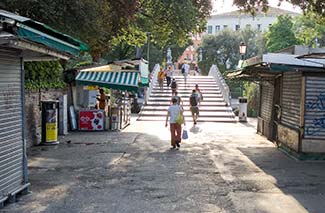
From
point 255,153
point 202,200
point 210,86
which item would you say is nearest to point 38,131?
point 255,153

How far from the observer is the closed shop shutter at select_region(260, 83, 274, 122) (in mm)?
16984

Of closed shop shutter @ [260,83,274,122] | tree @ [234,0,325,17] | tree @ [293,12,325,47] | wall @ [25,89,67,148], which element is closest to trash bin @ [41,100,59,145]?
wall @ [25,89,67,148]

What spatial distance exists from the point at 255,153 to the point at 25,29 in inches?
348

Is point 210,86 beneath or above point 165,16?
beneath

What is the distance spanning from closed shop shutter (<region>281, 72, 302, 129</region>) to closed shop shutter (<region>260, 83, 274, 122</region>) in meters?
2.15

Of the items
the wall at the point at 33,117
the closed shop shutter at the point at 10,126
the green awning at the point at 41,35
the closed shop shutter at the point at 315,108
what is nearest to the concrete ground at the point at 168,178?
the closed shop shutter at the point at 10,126

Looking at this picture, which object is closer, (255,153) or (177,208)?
(177,208)

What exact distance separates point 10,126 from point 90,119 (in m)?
11.5

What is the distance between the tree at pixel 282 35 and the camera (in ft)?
179

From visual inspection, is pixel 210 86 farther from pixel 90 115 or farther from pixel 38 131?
pixel 38 131

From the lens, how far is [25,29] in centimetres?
658

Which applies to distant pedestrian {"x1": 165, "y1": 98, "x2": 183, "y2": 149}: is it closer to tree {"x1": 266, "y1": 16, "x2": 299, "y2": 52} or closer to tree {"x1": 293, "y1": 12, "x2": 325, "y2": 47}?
tree {"x1": 293, "y1": 12, "x2": 325, "y2": 47}

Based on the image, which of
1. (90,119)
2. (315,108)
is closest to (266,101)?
(315,108)

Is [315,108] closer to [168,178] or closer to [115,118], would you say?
[168,178]
